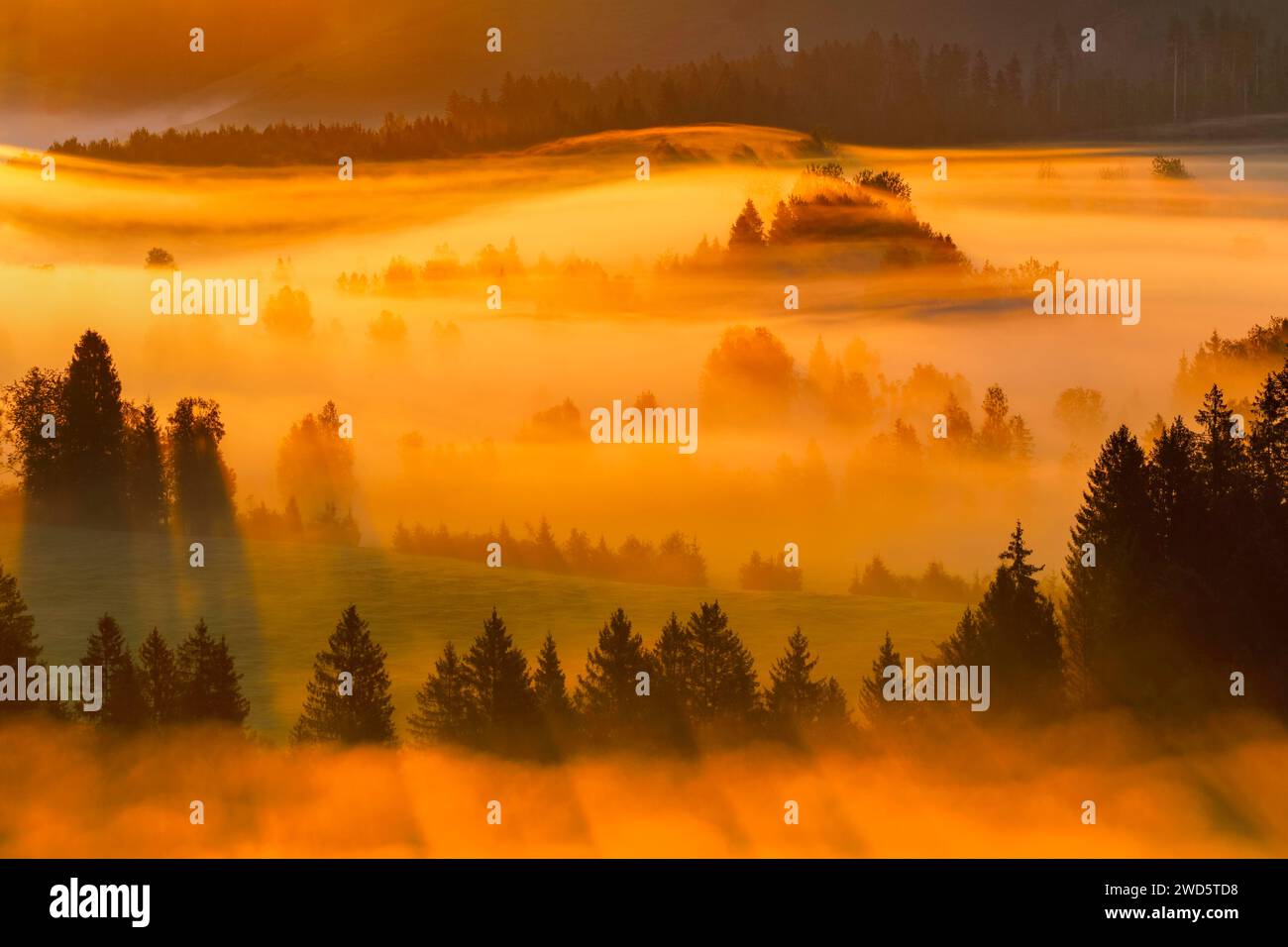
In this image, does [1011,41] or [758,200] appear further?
[1011,41]

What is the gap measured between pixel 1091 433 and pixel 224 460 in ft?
143

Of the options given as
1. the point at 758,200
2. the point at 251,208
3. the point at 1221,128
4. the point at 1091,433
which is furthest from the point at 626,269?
the point at 1221,128

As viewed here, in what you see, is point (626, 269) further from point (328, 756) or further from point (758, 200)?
point (328, 756)

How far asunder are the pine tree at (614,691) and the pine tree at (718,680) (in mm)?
2026

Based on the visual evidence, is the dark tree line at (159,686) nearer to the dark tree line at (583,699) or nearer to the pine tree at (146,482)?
the dark tree line at (583,699)

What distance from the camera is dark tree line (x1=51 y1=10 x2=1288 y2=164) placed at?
81.1 metres

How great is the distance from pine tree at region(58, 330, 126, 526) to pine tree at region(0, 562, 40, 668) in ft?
44.3

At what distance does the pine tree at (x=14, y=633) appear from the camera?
64.6 meters

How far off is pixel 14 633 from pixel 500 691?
20.7m

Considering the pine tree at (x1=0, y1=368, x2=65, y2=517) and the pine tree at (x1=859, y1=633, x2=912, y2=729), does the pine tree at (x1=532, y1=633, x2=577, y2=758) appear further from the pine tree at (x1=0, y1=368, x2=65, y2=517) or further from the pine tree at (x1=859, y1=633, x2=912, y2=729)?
the pine tree at (x1=0, y1=368, x2=65, y2=517)

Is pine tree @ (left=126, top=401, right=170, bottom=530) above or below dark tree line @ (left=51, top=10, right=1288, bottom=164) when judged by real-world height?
below

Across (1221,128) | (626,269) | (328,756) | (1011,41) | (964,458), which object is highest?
(1011,41)

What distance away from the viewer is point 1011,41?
8825 centimetres

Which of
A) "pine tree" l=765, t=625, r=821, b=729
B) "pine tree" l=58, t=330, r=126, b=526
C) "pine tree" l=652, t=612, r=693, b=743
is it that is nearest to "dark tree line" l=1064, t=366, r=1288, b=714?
"pine tree" l=765, t=625, r=821, b=729
